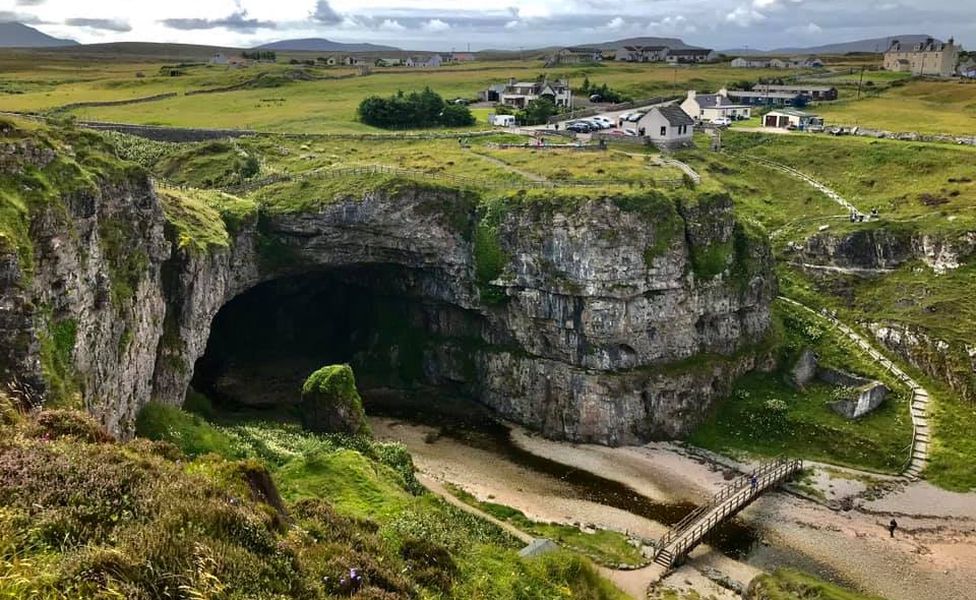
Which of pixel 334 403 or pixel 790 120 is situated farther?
pixel 790 120

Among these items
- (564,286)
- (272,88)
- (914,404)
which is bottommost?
(914,404)

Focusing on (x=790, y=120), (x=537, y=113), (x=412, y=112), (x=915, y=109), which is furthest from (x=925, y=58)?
(x=412, y=112)

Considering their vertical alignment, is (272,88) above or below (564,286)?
above

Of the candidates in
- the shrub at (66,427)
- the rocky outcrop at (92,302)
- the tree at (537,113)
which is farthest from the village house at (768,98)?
the shrub at (66,427)

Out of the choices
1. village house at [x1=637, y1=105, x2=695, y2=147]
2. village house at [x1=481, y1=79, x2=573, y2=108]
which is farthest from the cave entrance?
village house at [x1=481, y1=79, x2=573, y2=108]

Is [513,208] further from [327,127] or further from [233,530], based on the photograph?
[233,530]

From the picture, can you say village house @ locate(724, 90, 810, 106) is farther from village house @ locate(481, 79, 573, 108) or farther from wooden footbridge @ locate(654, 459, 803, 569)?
wooden footbridge @ locate(654, 459, 803, 569)

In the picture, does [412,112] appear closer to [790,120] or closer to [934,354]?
[790,120]
